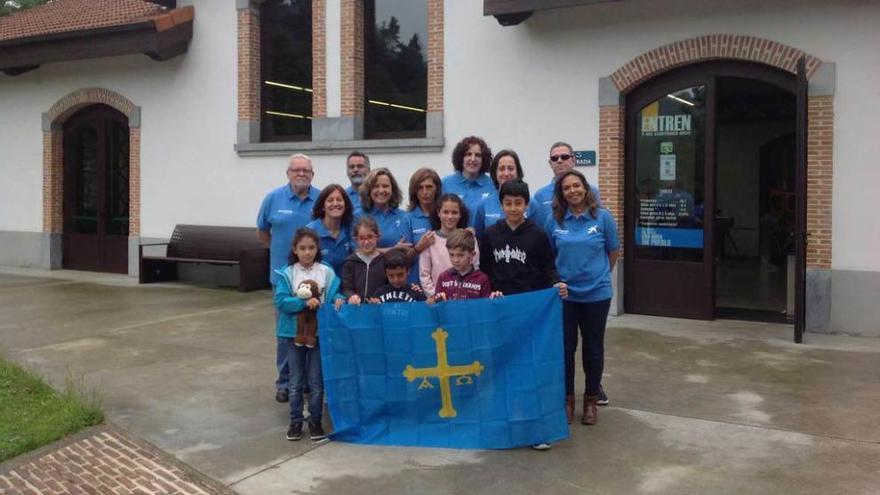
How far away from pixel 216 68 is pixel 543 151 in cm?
620

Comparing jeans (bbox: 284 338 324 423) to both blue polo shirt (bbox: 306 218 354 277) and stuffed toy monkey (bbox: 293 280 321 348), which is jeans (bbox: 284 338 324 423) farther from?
blue polo shirt (bbox: 306 218 354 277)

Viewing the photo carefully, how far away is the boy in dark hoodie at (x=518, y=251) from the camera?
524 cm

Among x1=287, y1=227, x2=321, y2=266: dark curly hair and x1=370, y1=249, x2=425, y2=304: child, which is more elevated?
x1=287, y1=227, x2=321, y2=266: dark curly hair

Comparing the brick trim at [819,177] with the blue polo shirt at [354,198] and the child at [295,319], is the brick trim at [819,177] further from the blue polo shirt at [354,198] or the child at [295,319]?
the child at [295,319]

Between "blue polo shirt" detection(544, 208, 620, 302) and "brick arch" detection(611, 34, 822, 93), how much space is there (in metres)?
5.01

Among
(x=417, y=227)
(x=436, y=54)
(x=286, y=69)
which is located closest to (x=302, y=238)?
(x=417, y=227)

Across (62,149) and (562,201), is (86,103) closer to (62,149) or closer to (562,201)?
(62,149)

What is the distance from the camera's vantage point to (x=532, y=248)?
5.26 meters

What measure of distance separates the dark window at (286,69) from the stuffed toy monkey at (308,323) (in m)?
8.19

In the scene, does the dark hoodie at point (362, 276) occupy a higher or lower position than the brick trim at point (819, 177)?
lower

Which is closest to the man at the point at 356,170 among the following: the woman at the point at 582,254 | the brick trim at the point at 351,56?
the woman at the point at 582,254

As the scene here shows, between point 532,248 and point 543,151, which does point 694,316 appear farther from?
point 532,248

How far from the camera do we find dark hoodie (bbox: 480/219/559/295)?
527cm

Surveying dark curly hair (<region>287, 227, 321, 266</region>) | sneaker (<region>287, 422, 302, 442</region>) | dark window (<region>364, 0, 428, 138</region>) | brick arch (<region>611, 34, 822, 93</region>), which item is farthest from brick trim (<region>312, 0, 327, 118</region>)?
sneaker (<region>287, 422, 302, 442</region>)
